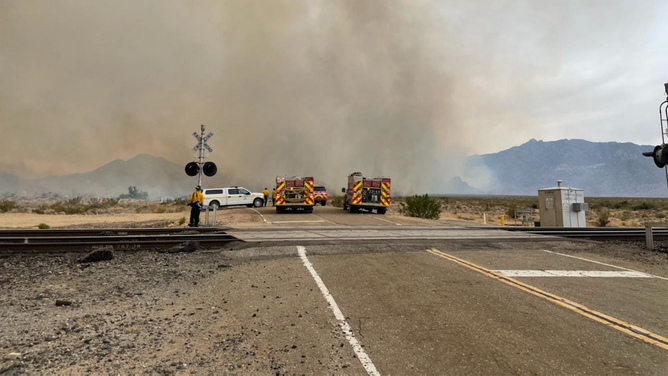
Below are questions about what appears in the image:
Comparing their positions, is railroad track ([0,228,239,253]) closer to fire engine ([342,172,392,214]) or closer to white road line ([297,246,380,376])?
white road line ([297,246,380,376])

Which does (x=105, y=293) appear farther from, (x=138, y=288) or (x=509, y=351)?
(x=509, y=351)

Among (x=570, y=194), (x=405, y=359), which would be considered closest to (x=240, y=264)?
(x=405, y=359)

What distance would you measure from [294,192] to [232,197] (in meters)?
10.6

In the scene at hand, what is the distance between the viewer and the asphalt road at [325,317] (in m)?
3.44

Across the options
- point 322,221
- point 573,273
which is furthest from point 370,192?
point 573,273

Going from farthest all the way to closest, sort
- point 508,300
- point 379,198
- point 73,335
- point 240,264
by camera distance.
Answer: point 379,198
point 240,264
point 508,300
point 73,335

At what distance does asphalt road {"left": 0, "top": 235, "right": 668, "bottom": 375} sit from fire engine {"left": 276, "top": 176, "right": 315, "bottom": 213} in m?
16.6

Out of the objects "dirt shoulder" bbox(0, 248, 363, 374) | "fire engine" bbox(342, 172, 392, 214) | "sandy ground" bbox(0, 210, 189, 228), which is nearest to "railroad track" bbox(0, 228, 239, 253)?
"dirt shoulder" bbox(0, 248, 363, 374)

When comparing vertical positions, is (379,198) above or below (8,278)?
above

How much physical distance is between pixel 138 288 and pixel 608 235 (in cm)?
1529

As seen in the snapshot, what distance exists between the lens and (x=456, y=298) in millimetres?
5438

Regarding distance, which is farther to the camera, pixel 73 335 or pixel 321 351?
pixel 73 335

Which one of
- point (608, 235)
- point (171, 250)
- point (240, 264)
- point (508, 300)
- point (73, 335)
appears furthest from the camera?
point (608, 235)

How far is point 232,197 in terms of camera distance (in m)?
33.1
